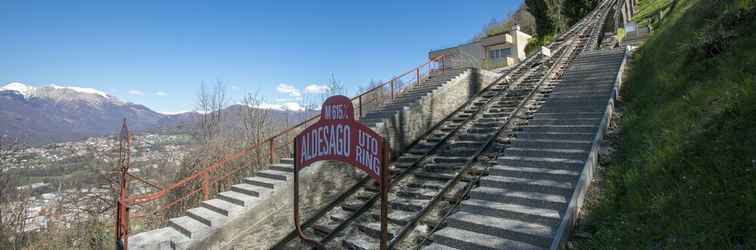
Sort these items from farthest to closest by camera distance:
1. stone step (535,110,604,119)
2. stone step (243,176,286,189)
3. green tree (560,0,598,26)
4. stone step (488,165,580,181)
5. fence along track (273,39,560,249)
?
green tree (560,0,598,26)
stone step (243,176,286,189)
fence along track (273,39,560,249)
stone step (535,110,604,119)
stone step (488,165,580,181)

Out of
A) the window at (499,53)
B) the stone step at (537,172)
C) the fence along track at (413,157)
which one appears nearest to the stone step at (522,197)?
the stone step at (537,172)

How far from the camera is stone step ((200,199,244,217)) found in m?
6.53

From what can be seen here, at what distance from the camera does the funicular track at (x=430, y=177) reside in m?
6.13

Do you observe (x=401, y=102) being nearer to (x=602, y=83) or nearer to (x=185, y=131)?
(x=602, y=83)

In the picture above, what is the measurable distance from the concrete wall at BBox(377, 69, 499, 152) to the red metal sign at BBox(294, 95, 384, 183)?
5.11m

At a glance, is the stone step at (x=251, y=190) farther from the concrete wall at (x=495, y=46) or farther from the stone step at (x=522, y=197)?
the concrete wall at (x=495, y=46)

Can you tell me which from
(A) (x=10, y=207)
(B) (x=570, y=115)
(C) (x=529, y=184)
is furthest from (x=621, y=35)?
(A) (x=10, y=207)

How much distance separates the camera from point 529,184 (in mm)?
5184

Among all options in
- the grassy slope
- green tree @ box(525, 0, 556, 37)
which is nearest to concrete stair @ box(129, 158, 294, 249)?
the grassy slope

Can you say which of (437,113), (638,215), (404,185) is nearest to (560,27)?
(437,113)

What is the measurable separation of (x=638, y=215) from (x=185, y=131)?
31619mm

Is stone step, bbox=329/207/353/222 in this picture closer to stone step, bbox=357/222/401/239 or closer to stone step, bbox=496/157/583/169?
stone step, bbox=357/222/401/239

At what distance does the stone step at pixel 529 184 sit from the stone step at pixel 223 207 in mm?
4382

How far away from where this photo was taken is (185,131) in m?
29.5
